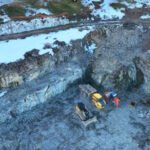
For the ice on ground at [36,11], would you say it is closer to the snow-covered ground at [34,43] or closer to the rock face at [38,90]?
the snow-covered ground at [34,43]

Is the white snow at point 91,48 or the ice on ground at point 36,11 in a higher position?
the ice on ground at point 36,11

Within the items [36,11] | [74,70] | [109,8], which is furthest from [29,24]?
[109,8]

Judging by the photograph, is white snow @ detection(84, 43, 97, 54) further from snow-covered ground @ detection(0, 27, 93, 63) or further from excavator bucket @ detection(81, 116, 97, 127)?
excavator bucket @ detection(81, 116, 97, 127)

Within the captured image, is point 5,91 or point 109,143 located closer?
point 109,143

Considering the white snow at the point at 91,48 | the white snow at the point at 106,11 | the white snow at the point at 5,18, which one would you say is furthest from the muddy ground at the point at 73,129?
the white snow at the point at 106,11

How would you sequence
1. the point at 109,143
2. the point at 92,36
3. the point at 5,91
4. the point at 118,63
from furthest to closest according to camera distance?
the point at 92,36
the point at 118,63
the point at 5,91
the point at 109,143

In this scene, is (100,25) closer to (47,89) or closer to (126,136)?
(47,89)

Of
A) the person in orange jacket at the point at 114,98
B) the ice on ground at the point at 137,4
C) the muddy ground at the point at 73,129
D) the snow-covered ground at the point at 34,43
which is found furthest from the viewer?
the ice on ground at the point at 137,4

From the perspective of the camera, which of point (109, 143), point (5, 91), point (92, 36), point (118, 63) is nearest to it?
point (109, 143)

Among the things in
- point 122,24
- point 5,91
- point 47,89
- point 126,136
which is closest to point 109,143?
point 126,136
